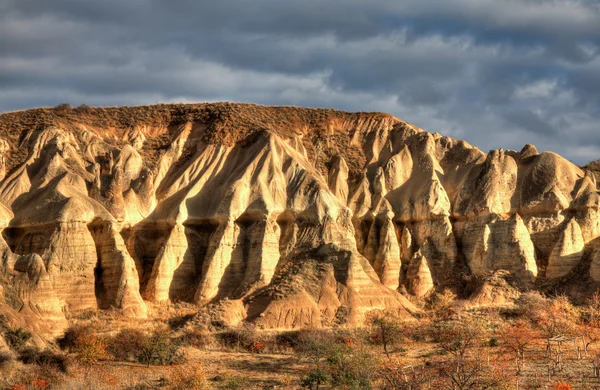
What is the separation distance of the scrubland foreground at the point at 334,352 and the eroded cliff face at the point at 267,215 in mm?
2229

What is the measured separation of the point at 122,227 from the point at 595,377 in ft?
91.4

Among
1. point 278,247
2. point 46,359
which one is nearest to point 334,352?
point 46,359

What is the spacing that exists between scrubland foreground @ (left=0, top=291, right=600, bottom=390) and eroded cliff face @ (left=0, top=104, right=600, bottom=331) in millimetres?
2229

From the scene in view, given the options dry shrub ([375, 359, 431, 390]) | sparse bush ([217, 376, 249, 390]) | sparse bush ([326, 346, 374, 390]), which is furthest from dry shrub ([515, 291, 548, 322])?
sparse bush ([217, 376, 249, 390])

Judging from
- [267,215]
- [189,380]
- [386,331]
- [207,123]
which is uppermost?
[207,123]

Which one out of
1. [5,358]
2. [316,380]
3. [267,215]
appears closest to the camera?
[316,380]

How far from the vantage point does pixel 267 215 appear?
58.4 m

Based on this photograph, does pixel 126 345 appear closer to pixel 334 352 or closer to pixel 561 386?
pixel 334 352

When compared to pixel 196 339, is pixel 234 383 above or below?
below

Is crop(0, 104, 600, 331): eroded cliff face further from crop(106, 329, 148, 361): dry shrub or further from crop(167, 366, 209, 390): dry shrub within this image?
crop(167, 366, 209, 390): dry shrub

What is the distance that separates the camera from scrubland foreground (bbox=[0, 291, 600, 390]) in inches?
1551

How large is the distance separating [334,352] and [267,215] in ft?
55.8

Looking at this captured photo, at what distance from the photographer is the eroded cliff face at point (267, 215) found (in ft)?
179

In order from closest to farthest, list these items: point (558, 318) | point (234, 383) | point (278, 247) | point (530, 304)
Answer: point (234, 383) < point (558, 318) < point (530, 304) < point (278, 247)
